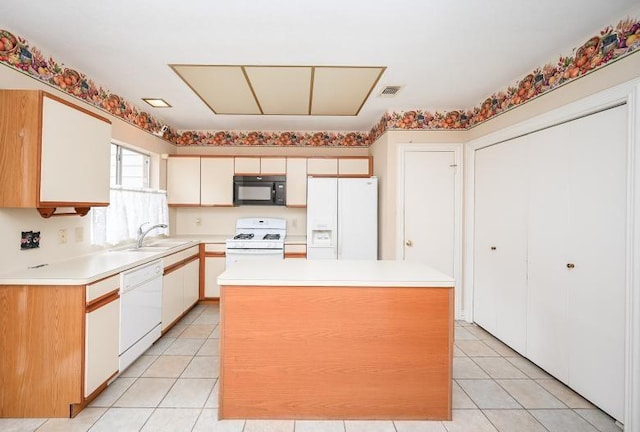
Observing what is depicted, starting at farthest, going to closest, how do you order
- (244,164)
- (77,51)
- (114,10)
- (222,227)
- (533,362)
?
(222,227)
(244,164)
(533,362)
(77,51)
(114,10)

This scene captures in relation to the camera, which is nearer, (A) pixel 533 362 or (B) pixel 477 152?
(A) pixel 533 362

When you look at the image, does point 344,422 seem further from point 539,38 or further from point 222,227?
point 222,227

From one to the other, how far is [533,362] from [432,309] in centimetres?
145

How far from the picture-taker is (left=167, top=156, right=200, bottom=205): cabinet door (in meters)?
4.11

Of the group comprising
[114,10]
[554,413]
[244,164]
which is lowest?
[554,413]

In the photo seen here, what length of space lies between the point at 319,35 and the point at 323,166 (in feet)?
Answer: 7.18

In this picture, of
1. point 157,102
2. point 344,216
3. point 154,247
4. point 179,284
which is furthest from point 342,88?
point 179,284

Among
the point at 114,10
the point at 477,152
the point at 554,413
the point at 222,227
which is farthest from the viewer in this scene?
the point at 222,227

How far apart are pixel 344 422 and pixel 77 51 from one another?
3165 millimetres

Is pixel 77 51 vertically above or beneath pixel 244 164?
above

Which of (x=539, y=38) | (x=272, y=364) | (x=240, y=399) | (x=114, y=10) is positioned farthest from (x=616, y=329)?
(x=114, y=10)

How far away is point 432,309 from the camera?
182 cm

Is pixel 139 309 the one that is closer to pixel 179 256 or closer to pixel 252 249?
pixel 179 256

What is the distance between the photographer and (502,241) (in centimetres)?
289
